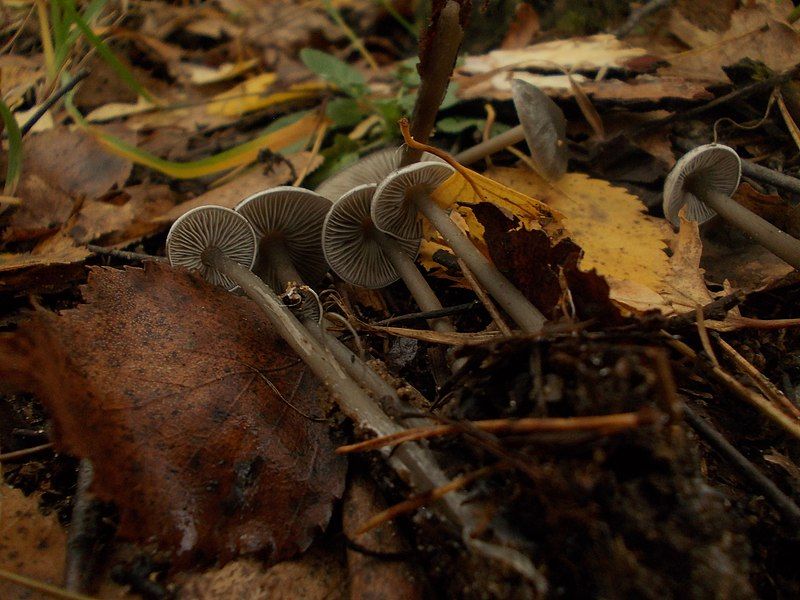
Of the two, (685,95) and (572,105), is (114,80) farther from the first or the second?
(685,95)

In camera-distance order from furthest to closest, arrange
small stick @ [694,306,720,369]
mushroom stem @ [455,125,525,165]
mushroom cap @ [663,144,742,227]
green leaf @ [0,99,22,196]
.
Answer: mushroom stem @ [455,125,525,165]
green leaf @ [0,99,22,196]
mushroom cap @ [663,144,742,227]
small stick @ [694,306,720,369]

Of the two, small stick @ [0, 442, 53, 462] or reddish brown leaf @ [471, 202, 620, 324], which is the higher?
reddish brown leaf @ [471, 202, 620, 324]

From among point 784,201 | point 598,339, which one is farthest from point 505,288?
point 784,201

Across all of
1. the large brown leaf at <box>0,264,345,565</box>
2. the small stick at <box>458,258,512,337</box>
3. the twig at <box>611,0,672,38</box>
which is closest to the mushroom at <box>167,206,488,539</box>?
the large brown leaf at <box>0,264,345,565</box>

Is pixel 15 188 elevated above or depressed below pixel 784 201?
above

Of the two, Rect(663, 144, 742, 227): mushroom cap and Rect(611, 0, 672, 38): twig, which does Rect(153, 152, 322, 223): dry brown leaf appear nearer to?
Rect(663, 144, 742, 227): mushroom cap

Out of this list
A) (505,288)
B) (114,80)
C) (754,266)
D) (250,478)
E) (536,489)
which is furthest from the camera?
(114,80)

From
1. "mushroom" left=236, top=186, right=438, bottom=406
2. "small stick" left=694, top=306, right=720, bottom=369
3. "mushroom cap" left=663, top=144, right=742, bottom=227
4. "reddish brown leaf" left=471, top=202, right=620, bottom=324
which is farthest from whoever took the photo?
"mushroom cap" left=663, top=144, right=742, bottom=227

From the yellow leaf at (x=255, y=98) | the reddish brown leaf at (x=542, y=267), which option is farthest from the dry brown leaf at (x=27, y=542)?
the yellow leaf at (x=255, y=98)
